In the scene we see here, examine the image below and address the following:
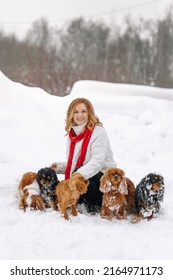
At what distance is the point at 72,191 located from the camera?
4.22 metres

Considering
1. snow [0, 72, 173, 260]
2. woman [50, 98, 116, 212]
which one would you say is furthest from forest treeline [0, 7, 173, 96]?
woman [50, 98, 116, 212]

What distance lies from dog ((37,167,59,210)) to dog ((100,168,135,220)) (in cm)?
60

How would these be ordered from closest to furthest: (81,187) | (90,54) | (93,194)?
(81,187) < (93,194) < (90,54)

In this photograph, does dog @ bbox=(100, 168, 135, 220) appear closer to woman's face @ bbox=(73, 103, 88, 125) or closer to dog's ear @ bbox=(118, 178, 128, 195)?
dog's ear @ bbox=(118, 178, 128, 195)

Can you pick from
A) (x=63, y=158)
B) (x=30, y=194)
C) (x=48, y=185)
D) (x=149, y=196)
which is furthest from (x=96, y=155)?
(x=63, y=158)

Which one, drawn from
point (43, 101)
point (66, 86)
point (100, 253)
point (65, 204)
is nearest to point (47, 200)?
point (65, 204)

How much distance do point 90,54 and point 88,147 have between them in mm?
24848

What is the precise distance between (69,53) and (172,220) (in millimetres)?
24742

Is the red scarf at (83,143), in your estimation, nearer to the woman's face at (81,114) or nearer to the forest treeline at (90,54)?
the woman's face at (81,114)

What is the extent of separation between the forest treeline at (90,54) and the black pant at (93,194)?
16789 mm

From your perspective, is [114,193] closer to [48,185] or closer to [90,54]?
[48,185]

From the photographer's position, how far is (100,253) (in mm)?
3455

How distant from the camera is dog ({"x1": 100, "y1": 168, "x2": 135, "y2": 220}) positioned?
13.9ft

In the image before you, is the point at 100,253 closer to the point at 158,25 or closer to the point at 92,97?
the point at 92,97
